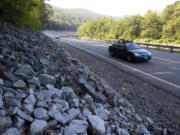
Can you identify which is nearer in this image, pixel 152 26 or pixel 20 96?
pixel 20 96

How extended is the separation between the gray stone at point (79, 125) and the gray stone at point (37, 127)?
47cm

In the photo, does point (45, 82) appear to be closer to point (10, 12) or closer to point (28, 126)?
point (28, 126)

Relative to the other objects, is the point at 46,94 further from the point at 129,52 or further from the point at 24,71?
the point at 129,52

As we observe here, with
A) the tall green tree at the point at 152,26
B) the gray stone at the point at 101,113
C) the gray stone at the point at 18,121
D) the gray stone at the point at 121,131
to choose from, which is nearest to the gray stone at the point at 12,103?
the gray stone at the point at 18,121

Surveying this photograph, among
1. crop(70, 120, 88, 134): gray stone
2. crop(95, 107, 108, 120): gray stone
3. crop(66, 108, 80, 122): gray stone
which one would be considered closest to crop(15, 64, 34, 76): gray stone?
crop(66, 108, 80, 122): gray stone

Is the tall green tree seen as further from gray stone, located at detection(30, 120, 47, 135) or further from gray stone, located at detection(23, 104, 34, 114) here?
gray stone, located at detection(30, 120, 47, 135)

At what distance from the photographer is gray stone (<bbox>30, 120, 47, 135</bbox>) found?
6.36 feet

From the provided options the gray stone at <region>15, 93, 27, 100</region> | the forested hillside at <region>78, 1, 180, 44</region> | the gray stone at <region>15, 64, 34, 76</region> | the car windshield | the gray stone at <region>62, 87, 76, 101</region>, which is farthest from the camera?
the forested hillside at <region>78, 1, 180, 44</region>

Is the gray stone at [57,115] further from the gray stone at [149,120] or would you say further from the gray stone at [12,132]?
the gray stone at [149,120]

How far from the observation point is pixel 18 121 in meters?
2.01

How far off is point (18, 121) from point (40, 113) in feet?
1.15

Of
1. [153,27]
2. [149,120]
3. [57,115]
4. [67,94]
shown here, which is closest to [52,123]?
[57,115]

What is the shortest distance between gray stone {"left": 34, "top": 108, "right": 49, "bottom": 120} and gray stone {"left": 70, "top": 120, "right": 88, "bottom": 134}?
47cm

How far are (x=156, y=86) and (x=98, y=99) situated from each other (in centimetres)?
325
